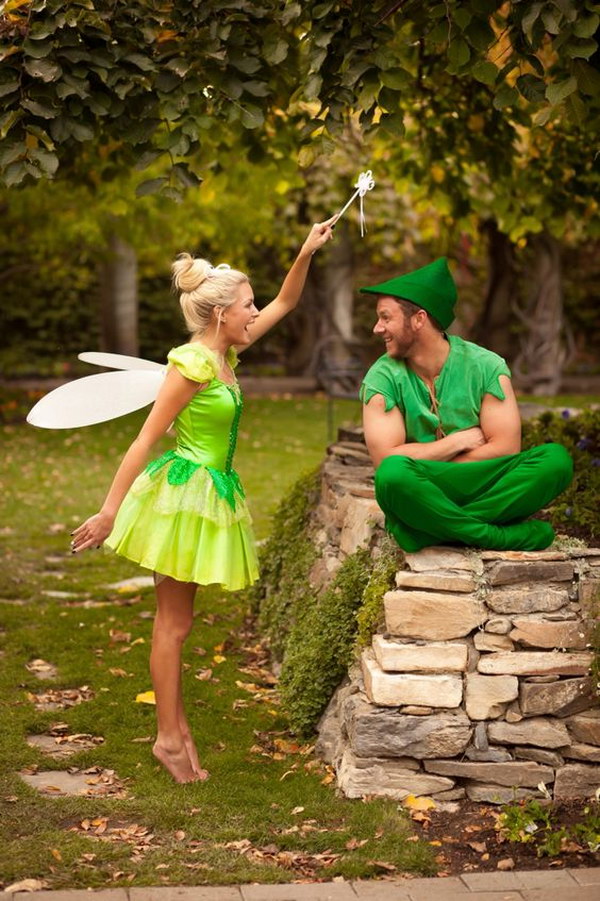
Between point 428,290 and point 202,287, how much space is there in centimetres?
84

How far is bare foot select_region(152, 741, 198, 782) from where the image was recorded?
4.74 m

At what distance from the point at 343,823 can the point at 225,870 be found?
1.75ft

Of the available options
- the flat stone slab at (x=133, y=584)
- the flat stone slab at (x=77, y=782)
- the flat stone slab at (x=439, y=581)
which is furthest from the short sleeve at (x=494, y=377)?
the flat stone slab at (x=133, y=584)

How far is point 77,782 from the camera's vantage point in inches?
188

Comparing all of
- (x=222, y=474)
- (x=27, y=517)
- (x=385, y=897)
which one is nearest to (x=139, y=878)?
(x=385, y=897)

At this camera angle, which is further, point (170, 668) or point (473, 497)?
point (170, 668)

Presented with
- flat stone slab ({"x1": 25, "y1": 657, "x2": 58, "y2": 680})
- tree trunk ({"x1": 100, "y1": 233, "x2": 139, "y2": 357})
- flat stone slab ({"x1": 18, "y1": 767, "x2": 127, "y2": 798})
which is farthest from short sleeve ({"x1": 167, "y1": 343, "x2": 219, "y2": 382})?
tree trunk ({"x1": 100, "y1": 233, "x2": 139, "y2": 357})

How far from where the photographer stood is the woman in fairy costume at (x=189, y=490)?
4.61 meters

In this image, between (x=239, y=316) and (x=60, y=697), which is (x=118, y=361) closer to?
(x=239, y=316)

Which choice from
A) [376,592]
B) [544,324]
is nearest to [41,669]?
[376,592]

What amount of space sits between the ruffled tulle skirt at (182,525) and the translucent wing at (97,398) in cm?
26

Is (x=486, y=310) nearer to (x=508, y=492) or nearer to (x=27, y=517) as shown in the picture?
(x=27, y=517)

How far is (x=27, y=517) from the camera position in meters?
10.4

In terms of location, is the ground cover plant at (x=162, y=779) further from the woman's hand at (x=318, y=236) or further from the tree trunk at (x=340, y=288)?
the tree trunk at (x=340, y=288)
